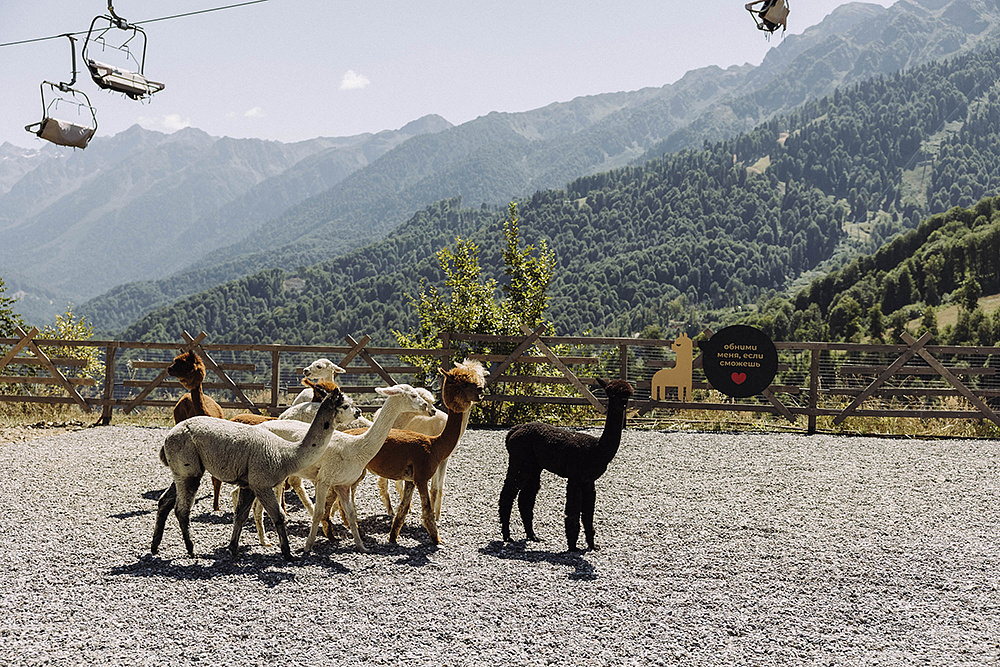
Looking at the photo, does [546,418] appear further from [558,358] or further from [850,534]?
[850,534]

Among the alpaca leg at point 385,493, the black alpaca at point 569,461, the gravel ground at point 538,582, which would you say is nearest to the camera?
the gravel ground at point 538,582

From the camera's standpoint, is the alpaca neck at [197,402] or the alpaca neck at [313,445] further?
the alpaca neck at [197,402]

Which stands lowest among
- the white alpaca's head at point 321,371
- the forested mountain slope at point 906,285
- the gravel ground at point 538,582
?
the gravel ground at point 538,582

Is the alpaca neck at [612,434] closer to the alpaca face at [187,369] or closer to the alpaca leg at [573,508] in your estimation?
the alpaca leg at [573,508]

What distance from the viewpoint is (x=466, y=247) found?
56.3 feet

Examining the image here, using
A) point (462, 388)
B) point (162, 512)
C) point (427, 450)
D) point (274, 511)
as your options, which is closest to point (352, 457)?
point (427, 450)

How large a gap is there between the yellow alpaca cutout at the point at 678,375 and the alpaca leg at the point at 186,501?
953 cm

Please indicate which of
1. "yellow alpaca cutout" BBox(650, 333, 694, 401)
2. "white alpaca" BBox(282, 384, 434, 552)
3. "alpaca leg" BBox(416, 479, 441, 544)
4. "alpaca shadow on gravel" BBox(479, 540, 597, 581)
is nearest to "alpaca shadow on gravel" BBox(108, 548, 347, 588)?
"white alpaca" BBox(282, 384, 434, 552)

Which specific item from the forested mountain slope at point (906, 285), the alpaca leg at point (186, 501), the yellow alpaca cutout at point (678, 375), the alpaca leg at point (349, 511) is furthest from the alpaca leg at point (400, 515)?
the forested mountain slope at point (906, 285)

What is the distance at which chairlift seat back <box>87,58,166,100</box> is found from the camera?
357 inches

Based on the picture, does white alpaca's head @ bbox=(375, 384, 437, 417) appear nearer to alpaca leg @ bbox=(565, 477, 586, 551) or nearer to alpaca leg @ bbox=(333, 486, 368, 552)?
alpaca leg @ bbox=(333, 486, 368, 552)

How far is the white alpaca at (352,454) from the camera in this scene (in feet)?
20.3

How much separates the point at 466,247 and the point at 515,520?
34.4 ft

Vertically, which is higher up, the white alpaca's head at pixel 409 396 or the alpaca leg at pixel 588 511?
the white alpaca's head at pixel 409 396
